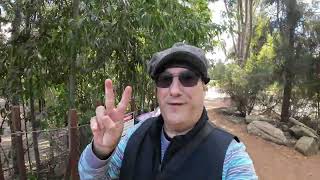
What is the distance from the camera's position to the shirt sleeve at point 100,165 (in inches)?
57.6

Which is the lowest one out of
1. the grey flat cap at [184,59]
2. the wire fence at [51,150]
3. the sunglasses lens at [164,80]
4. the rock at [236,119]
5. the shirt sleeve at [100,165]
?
the rock at [236,119]

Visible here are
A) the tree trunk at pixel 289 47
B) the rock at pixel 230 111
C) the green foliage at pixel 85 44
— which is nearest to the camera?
the green foliage at pixel 85 44

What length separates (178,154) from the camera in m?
1.43

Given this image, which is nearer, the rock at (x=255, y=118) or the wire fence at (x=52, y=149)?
the wire fence at (x=52, y=149)

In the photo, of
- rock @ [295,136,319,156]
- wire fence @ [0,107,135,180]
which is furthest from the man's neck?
rock @ [295,136,319,156]

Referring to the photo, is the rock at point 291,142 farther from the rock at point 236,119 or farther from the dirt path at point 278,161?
the rock at point 236,119

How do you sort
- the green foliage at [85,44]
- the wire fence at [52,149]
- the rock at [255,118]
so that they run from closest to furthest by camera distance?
the wire fence at [52,149], the green foliage at [85,44], the rock at [255,118]

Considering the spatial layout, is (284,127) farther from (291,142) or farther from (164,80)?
(164,80)

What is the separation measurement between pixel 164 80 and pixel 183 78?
7 cm

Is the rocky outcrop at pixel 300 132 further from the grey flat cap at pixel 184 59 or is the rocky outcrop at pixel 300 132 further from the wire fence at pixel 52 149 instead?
the grey flat cap at pixel 184 59

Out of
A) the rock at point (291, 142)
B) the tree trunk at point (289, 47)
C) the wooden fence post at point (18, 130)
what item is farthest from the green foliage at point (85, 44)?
the tree trunk at point (289, 47)

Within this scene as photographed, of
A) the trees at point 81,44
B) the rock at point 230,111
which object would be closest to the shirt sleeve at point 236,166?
the trees at point 81,44

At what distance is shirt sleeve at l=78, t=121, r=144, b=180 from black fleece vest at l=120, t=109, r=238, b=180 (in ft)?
0.13

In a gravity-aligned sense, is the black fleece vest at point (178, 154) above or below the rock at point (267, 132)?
above
